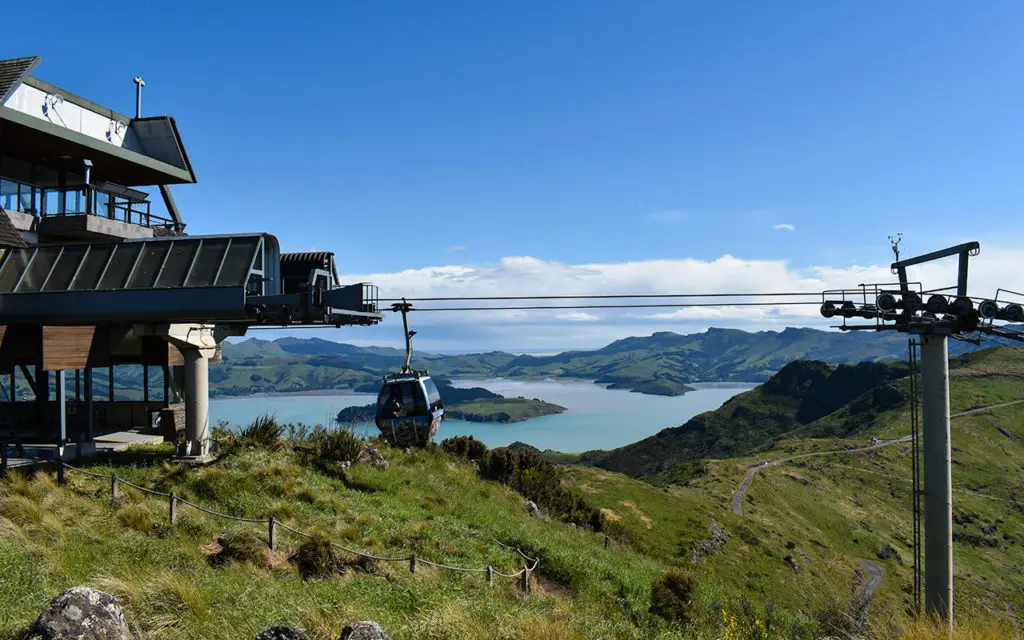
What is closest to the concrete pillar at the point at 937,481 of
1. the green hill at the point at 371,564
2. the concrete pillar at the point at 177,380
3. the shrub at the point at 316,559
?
the green hill at the point at 371,564

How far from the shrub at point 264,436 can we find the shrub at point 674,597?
14.1 m

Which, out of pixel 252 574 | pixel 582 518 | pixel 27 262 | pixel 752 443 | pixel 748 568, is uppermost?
pixel 27 262

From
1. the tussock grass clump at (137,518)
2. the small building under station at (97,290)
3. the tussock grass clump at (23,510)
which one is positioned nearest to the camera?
the tussock grass clump at (23,510)

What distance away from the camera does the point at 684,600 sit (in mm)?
17078

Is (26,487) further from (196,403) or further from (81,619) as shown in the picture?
(81,619)

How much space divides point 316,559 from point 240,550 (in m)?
1.68

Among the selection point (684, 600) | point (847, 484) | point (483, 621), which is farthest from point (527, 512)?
point (847, 484)

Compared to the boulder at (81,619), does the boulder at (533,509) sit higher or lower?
lower

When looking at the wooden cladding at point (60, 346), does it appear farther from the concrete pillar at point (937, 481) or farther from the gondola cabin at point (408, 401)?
the concrete pillar at point (937, 481)

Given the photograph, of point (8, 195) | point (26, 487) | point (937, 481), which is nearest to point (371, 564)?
point (26, 487)

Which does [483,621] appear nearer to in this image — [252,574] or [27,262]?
[252,574]

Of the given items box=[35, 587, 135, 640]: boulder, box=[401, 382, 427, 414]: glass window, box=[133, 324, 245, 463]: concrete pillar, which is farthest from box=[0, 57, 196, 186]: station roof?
box=[35, 587, 135, 640]: boulder

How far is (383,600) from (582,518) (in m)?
19.6

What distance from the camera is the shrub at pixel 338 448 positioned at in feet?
73.4
